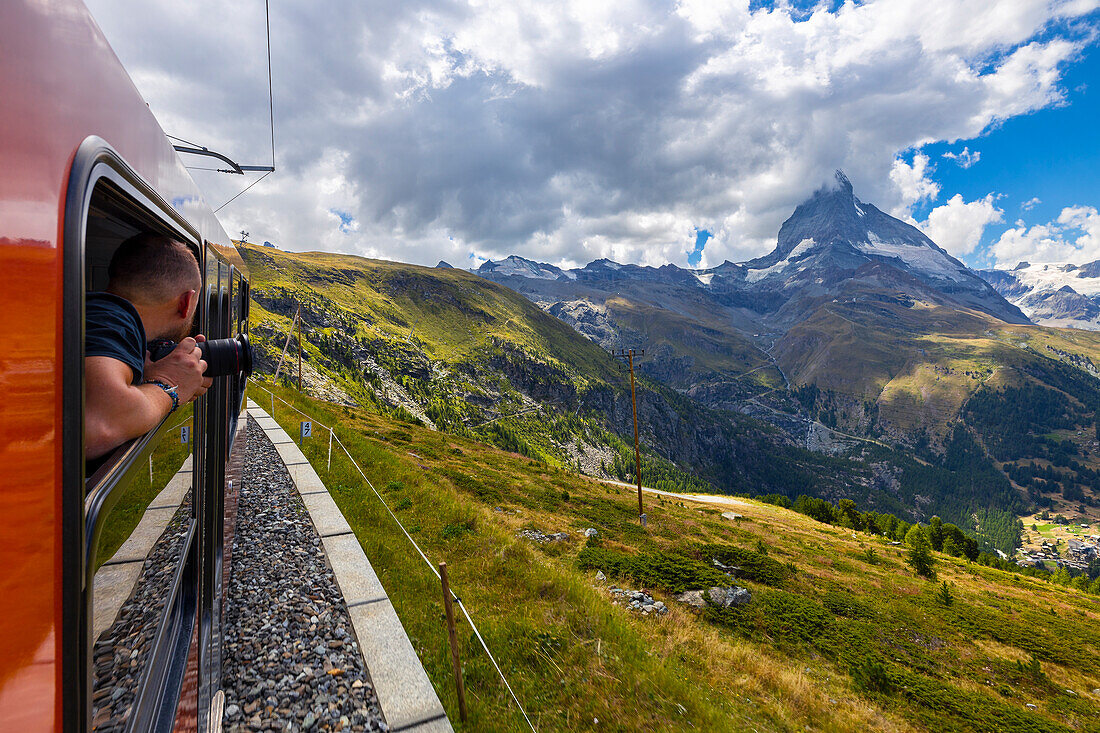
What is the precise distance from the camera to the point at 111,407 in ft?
6.02

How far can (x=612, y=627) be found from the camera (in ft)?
26.4

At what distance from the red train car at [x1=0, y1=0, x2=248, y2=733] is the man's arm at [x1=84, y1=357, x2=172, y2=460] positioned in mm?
157

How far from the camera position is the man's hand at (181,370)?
7.75ft

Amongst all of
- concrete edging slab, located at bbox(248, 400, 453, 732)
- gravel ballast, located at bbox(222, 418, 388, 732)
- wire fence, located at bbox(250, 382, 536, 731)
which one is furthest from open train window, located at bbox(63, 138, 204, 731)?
wire fence, located at bbox(250, 382, 536, 731)

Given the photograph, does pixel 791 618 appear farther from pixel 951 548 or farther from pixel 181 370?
pixel 951 548

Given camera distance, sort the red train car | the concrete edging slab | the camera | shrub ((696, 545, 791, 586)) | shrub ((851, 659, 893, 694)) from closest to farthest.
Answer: the red train car
the camera
the concrete edging slab
shrub ((851, 659, 893, 694))
shrub ((696, 545, 791, 586))

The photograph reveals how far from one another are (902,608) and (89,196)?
104 feet

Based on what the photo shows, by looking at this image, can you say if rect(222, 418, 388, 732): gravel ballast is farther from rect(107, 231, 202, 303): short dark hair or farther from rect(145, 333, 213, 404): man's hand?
rect(107, 231, 202, 303): short dark hair

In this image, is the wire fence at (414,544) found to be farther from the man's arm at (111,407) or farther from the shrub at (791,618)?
the shrub at (791,618)

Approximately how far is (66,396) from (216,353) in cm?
129

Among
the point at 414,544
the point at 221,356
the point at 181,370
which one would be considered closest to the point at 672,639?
the point at 414,544

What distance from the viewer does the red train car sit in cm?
133

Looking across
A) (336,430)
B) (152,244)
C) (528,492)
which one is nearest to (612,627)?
(152,244)

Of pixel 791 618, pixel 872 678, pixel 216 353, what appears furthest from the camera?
pixel 791 618
